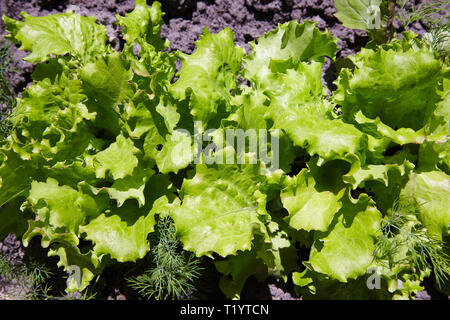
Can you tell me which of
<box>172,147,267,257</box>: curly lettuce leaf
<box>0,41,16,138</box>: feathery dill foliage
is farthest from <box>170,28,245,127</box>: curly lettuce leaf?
<box>0,41,16,138</box>: feathery dill foliage

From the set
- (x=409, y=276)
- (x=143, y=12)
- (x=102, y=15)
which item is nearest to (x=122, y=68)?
(x=143, y=12)

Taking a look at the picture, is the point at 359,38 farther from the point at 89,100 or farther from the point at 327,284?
the point at 89,100

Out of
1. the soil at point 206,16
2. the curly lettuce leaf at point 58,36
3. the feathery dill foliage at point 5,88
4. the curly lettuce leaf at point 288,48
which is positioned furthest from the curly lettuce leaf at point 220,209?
the feathery dill foliage at point 5,88

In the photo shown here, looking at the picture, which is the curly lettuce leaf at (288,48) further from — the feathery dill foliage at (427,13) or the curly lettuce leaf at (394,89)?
the feathery dill foliage at (427,13)

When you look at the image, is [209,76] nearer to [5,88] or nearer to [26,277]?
[5,88]

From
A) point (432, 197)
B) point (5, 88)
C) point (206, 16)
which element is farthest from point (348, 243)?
point (5, 88)
